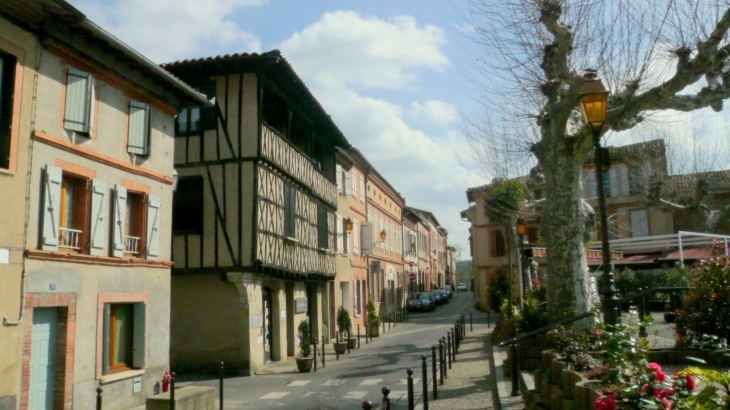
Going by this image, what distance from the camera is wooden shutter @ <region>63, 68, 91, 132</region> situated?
38.0ft

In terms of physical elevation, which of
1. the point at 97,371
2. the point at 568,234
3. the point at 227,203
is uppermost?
the point at 227,203

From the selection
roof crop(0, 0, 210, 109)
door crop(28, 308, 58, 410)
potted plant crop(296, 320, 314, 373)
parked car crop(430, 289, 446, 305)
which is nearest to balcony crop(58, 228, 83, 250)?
door crop(28, 308, 58, 410)

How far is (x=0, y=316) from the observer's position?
386 inches

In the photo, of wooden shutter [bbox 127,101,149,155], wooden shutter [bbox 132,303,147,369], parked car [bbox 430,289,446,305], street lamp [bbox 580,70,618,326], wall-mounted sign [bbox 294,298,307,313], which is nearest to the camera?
street lamp [bbox 580,70,618,326]

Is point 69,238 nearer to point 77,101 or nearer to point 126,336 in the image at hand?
point 77,101

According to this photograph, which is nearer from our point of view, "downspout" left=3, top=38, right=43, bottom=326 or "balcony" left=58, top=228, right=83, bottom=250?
"downspout" left=3, top=38, right=43, bottom=326

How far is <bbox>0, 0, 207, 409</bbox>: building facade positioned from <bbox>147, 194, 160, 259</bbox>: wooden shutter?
0.14ft

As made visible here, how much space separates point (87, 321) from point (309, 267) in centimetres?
1095

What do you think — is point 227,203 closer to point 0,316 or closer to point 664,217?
point 0,316

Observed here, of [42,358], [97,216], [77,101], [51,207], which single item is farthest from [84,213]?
[42,358]

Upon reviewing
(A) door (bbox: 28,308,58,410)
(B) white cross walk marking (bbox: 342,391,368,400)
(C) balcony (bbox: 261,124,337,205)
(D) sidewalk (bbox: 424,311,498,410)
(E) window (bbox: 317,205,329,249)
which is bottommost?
(B) white cross walk marking (bbox: 342,391,368,400)

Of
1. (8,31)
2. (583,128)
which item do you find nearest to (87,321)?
(8,31)

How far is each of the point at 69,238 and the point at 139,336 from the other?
303 cm

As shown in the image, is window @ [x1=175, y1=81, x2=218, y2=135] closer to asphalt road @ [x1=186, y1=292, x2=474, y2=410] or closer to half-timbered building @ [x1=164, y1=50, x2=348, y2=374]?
half-timbered building @ [x1=164, y1=50, x2=348, y2=374]
